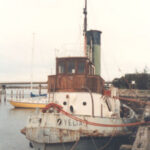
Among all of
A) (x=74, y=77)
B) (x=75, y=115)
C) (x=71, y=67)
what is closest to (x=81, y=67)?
(x=71, y=67)

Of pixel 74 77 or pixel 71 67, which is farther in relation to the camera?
pixel 71 67

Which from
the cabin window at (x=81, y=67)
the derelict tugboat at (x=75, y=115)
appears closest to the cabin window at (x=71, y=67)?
the derelict tugboat at (x=75, y=115)

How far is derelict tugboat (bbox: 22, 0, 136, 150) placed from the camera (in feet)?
44.5

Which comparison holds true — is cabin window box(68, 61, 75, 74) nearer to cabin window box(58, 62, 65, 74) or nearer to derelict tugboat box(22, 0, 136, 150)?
derelict tugboat box(22, 0, 136, 150)

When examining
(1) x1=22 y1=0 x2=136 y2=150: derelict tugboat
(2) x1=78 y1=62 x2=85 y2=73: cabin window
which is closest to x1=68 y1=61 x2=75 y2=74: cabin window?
(1) x1=22 y1=0 x2=136 y2=150: derelict tugboat

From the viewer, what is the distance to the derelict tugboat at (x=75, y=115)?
534 inches

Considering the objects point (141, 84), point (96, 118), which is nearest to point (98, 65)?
point (141, 84)

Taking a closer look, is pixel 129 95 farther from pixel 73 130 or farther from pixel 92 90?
pixel 73 130

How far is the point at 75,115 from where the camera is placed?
13984mm

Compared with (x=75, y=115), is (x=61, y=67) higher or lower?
higher

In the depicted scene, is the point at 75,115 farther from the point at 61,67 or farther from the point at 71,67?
the point at 61,67

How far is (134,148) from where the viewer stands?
13430 mm

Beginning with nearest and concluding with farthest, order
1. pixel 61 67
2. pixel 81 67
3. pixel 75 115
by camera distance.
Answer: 1. pixel 75 115
2. pixel 81 67
3. pixel 61 67

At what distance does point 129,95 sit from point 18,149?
20.1 meters
